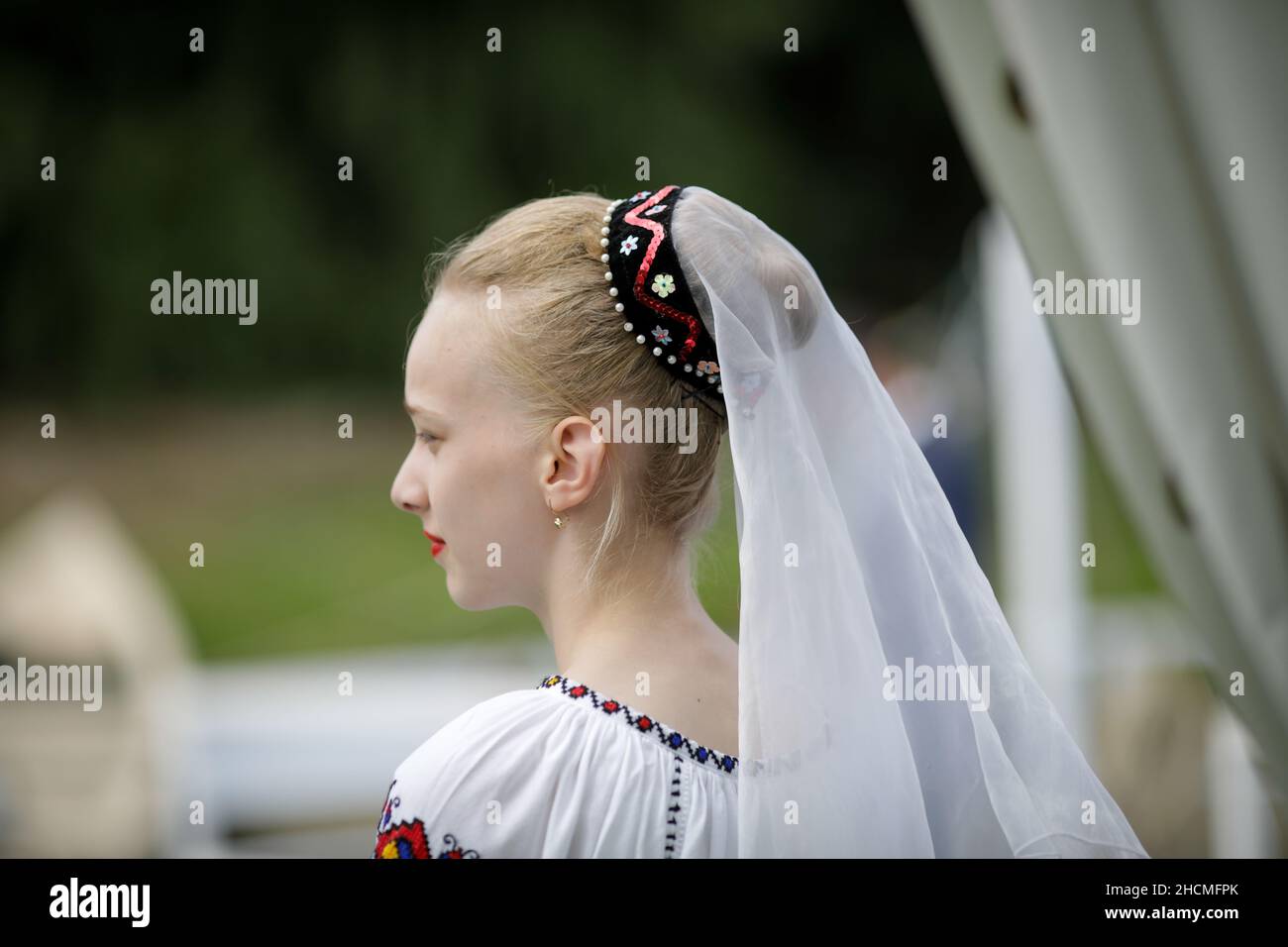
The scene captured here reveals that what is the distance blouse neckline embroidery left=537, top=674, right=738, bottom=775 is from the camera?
0.82 m

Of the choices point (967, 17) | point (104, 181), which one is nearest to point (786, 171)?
point (104, 181)

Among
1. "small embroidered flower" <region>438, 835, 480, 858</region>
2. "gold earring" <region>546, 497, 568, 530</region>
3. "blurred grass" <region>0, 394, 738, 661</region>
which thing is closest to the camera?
"small embroidered flower" <region>438, 835, 480, 858</region>

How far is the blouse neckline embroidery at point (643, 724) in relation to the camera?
2.70 feet

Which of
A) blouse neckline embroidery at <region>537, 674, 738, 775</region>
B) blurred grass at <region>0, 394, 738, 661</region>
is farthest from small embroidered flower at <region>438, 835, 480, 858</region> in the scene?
blurred grass at <region>0, 394, 738, 661</region>

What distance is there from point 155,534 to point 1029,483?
219 inches

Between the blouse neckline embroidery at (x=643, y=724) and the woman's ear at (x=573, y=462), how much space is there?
0.43ft

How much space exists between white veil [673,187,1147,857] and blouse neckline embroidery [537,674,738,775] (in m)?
0.03

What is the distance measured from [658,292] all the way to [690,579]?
0.23m

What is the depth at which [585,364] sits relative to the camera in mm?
873

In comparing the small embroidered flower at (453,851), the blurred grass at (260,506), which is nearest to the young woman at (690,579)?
the small embroidered flower at (453,851)

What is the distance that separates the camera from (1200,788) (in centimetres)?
274

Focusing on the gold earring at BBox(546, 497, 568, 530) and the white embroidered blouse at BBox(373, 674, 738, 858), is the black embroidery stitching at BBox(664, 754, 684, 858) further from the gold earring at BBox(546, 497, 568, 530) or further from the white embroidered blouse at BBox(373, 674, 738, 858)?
the gold earring at BBox(546, 497, 568, 530)

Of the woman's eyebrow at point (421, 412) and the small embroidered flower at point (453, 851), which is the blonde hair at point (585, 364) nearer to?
the woman's eyebrow at point (421, 412)
